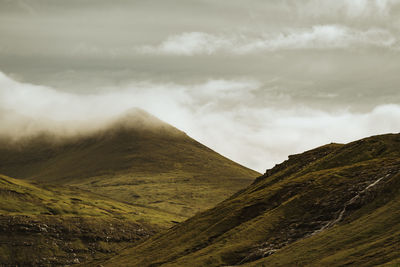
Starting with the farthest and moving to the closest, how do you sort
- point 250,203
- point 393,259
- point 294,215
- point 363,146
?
point 363,146 < point 250,203 < point 294,215 < point 393,259

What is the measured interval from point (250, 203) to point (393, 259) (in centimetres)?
9118

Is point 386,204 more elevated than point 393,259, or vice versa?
point 386,204

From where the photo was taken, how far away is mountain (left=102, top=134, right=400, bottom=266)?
332 ft

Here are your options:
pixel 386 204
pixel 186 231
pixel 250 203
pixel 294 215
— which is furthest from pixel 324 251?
pixel 186 231

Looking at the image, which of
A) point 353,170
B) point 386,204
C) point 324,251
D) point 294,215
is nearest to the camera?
point 324,251

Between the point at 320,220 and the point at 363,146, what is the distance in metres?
69.8

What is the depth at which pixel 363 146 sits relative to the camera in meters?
190

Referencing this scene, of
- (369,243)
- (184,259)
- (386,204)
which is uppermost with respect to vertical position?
(386,204)

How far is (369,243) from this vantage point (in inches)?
3797

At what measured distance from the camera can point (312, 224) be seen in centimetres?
13062

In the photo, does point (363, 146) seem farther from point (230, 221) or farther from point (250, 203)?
point (230, 221)

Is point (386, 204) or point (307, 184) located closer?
point (386, 204)

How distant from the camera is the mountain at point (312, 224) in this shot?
10125cm

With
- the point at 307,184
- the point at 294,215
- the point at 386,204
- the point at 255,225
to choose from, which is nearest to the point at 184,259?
the point at 255,225
